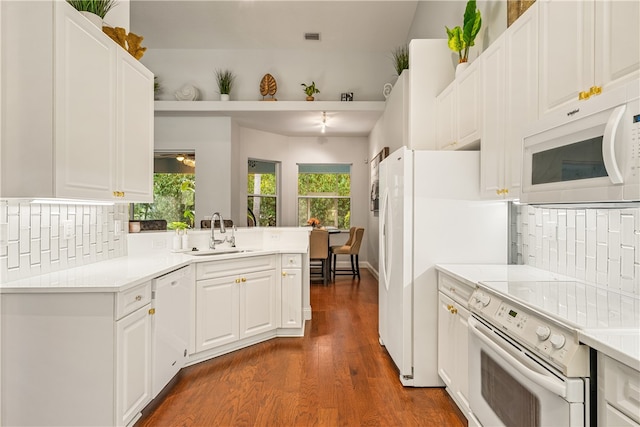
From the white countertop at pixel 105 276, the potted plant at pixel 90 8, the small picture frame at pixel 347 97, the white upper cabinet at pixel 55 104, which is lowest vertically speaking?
the white countertop at pixel 105 276

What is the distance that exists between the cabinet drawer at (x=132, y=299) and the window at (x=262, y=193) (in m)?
5.01

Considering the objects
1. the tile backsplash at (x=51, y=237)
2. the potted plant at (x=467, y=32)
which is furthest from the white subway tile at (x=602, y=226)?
the tile backsplash at (x=51, y=237)

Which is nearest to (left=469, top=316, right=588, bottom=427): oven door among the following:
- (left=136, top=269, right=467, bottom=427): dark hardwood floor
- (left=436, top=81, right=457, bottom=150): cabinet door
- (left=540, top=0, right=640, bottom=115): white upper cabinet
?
(left=136, top=269, right=467, bottom=427): dark hardwood floor

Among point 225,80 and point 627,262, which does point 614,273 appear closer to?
point 627,262

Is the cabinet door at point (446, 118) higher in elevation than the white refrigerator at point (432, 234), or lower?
higher

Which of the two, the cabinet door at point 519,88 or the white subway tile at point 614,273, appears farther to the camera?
the cabinet door at point 519,88

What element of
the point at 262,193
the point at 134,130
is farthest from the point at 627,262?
the point at 262,193

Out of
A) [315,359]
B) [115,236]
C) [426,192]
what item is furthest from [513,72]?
[115,236]

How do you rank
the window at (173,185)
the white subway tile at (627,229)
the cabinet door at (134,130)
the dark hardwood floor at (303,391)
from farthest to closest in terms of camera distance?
1. the window at (173,185)
2. the cabinet door at (134,130)
3. the dark hardwood floor at (303,391)
4. the white subway tile at (627,229)

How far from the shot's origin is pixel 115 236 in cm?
298

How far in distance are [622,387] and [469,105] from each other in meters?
2.01

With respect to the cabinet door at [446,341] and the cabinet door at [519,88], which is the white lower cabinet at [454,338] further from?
the cabinet door at [519,88]

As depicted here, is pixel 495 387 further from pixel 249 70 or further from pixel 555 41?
pixel 249 70

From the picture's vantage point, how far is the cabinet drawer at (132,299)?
6.29 ft
